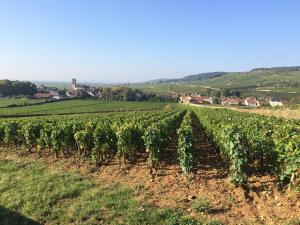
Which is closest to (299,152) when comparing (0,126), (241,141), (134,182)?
(241,141)

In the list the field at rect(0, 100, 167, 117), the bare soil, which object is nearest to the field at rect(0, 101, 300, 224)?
the bare soil

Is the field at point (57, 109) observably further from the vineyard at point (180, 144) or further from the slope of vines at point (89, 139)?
the vineyard at point (180, 144)

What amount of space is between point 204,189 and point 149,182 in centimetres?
213

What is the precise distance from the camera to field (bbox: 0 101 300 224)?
9539 mm

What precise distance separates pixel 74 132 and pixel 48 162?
6.47 feet

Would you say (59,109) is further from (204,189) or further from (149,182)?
(204,189)

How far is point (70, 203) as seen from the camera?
10.8 m

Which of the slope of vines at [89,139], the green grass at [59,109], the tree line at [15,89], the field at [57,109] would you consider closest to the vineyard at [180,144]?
the slope of vines at [89,139]

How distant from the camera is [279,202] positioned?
965 centimetres

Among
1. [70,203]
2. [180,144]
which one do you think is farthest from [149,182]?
[70,203]

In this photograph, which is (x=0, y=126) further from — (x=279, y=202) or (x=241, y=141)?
(x=279, y=202)

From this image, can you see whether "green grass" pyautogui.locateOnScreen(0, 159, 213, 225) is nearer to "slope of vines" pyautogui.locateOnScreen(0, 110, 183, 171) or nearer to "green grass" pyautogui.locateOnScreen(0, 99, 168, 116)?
"slope of vines" pyautogui.locateOnScreen(0, 110, 183, 171)

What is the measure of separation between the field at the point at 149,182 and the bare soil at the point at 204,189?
26mm

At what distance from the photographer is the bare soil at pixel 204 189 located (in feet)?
30.1
